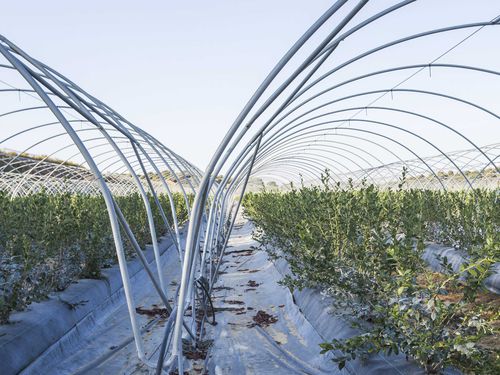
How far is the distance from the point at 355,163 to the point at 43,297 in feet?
44.9

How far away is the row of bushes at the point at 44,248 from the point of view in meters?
4.39

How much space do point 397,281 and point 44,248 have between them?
427 centimetres

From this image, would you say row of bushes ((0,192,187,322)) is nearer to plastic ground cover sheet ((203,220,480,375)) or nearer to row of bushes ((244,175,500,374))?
plastic ground cover sheet ((203,220,480,375))

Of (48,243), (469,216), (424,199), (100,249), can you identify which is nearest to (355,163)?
(424,199)

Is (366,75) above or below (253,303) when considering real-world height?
above

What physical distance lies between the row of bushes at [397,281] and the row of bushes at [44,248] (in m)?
2.81

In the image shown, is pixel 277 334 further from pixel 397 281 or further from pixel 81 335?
pixel 397 281

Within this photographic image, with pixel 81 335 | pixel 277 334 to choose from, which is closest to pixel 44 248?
pixel 81 335

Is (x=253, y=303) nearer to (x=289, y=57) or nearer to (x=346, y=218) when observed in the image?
(x=346, y=218)

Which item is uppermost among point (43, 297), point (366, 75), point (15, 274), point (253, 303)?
point (366, 75)

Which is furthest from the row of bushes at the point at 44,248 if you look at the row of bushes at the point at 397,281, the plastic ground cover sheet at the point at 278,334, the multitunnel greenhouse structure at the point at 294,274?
the row of bushes at the point at 397,281

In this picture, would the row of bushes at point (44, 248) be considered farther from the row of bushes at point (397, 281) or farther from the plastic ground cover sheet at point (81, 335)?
the row of bushes at point (397, 281)

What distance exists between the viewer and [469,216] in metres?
6.41

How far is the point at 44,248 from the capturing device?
18.0 ft
